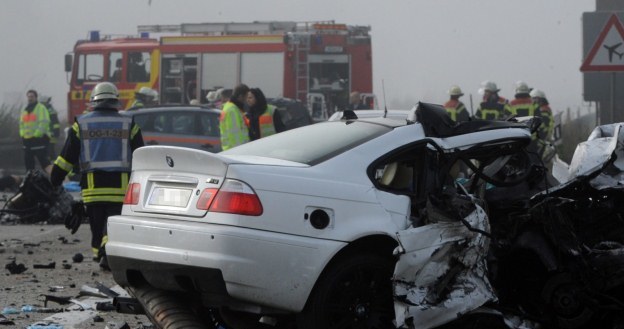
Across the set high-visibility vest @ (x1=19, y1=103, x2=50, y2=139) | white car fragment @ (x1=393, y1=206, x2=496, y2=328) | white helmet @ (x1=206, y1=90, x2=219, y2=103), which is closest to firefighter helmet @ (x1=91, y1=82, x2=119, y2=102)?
white car fragment @ (x1=393, y1=206, x2=496, y2=328)

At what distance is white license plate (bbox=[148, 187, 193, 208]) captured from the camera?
6.16m

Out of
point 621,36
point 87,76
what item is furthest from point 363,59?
point 621,36

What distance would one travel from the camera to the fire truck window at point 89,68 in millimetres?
27078

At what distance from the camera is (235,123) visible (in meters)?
13.6

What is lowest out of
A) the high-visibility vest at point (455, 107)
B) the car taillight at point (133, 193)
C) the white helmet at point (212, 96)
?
the car taillight at point (133, 193)

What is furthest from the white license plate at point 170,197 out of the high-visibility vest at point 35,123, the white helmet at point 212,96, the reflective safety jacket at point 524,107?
the white helmet at point 212,96

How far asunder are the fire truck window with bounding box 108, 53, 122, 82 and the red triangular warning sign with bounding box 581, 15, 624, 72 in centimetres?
1496

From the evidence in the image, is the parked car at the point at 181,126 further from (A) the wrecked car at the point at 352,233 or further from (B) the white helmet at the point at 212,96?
(A) the wrecked car at the point at 352,233

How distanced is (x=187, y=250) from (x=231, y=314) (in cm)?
52

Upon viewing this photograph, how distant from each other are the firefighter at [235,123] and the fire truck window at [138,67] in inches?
527

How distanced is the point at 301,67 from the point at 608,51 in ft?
42.4

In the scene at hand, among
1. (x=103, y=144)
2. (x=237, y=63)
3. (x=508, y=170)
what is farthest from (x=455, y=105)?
(x=508, y=170)

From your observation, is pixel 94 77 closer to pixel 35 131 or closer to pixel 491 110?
pixel 35 131

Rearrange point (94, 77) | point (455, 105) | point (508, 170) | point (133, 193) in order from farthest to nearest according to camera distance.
Result: point (94, 77) → point (455, 105) → point (508, 170) → point (133, 193)
